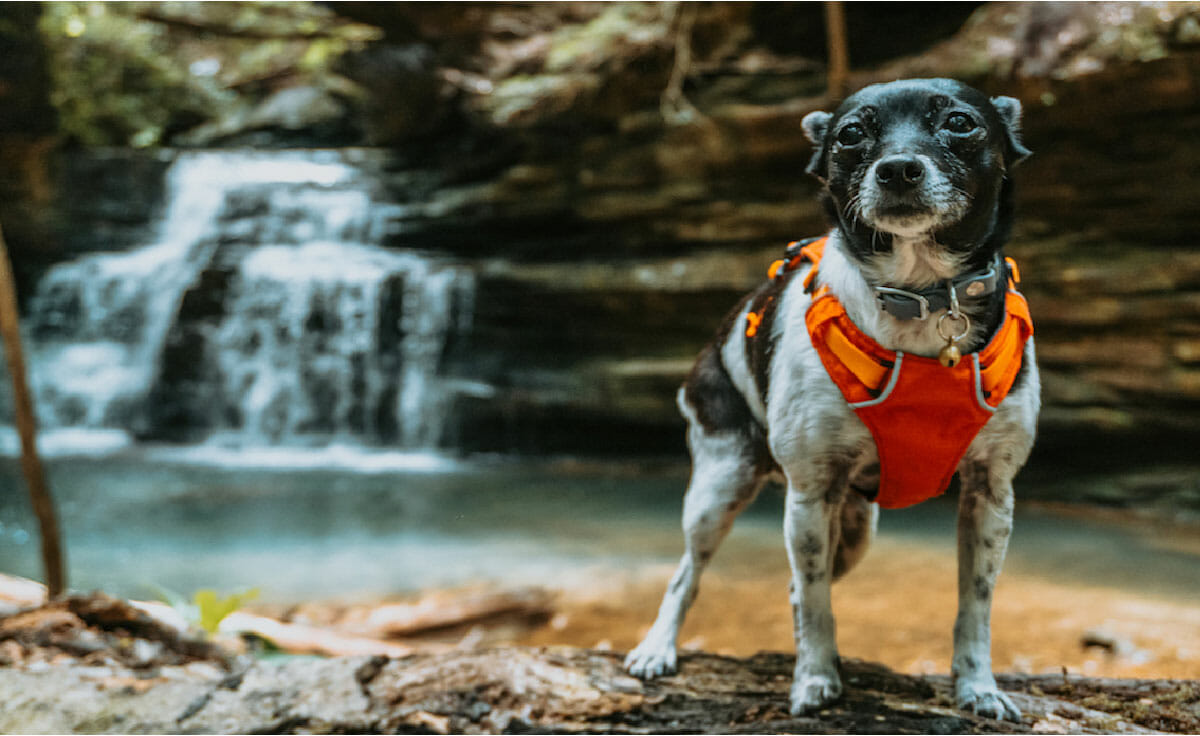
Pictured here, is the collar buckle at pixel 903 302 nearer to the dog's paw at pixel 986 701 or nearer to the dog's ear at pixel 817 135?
the dog's ear at pixel 817 135

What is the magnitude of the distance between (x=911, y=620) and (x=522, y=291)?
693cm

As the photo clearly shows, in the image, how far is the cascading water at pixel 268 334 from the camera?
11.4 metres

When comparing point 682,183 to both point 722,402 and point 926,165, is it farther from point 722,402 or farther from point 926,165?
point 926,165

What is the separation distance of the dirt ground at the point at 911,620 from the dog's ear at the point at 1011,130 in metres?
2.70

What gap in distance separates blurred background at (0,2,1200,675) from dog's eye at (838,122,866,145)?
2976 millimetres

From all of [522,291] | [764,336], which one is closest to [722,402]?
[764,336]

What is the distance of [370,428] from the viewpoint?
11.4 metres

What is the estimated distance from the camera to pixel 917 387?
7.18ft

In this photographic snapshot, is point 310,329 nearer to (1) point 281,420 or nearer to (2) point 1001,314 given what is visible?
(1) point 281,420

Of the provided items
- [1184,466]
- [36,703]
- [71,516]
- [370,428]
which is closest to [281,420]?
[370,428]

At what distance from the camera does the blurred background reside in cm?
622

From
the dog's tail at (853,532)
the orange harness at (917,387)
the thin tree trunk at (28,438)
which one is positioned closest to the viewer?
the orange harness at (917,387)

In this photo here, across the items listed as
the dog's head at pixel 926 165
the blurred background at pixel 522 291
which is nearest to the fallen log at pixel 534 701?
the dog's head at pixel 926 165

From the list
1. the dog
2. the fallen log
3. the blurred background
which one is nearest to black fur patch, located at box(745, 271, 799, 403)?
the dog
